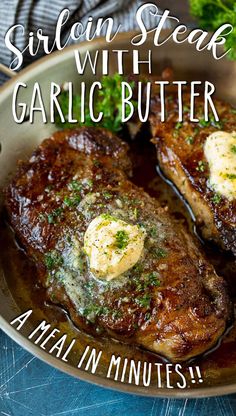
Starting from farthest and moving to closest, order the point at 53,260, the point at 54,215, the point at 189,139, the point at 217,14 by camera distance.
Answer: the point at 217,14, the point at 189,139, the point at 54,215, the point at 53,260

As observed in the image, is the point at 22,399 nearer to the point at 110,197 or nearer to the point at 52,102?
the point at 110,197

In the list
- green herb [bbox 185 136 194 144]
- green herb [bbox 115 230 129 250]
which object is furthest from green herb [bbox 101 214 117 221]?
green herb [bbox 185 136 194 144]

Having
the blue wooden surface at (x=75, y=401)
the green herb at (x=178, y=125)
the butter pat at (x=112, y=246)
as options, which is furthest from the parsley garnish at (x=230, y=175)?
the blue wooden surface at (x=75, y=401)

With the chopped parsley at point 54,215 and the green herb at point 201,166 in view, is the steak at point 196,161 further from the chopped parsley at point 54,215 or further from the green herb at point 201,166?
the chopped parsley at point 54,215

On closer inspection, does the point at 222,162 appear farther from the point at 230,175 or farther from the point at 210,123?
the point at 210,123

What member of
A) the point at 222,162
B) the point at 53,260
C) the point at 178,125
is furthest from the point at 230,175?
the point at 53,260

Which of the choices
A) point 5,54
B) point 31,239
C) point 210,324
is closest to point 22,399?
point 31,239

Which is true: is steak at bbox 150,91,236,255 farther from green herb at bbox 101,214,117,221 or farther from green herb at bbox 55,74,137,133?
green herb at bbox 101,214,117,221

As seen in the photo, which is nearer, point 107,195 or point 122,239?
point 122,239
